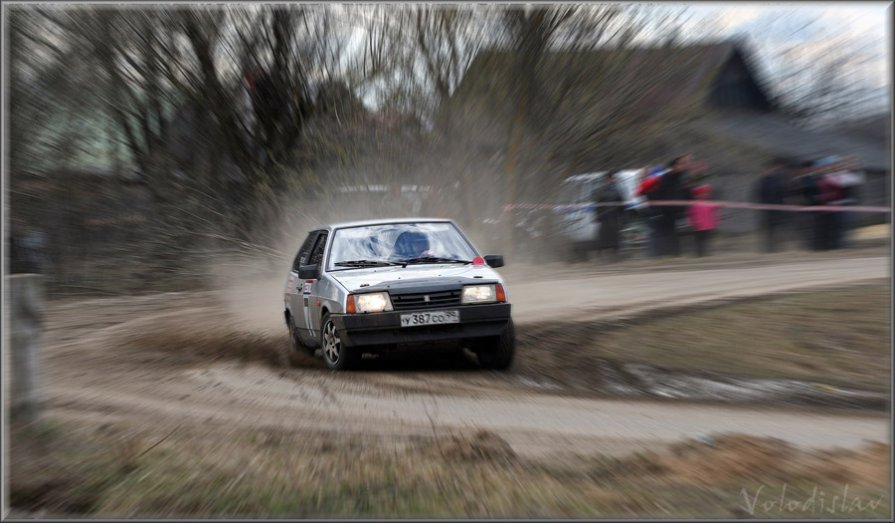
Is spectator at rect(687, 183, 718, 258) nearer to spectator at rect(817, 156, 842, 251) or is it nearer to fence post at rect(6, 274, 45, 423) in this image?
spectator at rect(817, 156, 842, 251)

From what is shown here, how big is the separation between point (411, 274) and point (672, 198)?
39.6 feet

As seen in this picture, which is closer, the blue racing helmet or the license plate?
the license plate

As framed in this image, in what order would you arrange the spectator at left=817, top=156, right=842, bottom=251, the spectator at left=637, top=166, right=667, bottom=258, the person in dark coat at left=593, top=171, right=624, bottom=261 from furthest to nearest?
the person in dark coat at left=593, top=171, right=624, bottom=261
the spectator at left=637, top=166, right=667, bottom=258
the spectator at left=817, top=156, right=842, bottom=251

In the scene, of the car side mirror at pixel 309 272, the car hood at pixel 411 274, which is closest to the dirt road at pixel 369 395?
the car hood at pixel 411 274

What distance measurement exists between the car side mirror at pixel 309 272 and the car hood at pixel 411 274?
1.16ft

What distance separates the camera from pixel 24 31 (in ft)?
61.8

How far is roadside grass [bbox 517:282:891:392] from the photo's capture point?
927 centimetres

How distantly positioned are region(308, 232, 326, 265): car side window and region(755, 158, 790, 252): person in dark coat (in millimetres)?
12443

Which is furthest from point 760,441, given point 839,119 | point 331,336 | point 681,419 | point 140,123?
point 839,119

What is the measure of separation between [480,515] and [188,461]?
1.98 m

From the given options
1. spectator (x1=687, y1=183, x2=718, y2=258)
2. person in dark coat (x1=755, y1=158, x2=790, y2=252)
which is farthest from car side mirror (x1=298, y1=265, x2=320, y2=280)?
person in dark coat (x1=755, y1=158, x2=790, y2=252)

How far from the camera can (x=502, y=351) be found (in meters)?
9.52

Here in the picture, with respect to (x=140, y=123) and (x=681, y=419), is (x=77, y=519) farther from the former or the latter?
(x=140, y=123)

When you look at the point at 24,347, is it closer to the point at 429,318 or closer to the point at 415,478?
the point at 415,478
